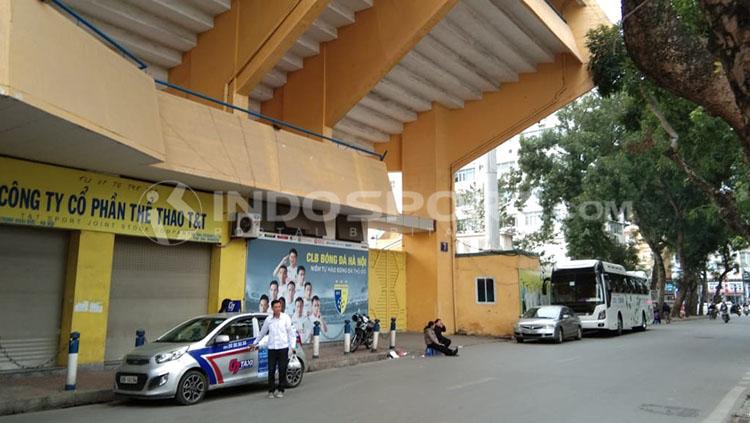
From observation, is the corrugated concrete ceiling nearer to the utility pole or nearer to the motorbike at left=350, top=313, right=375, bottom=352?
the motorbike at left=350, top=313, right=375, bottom=352

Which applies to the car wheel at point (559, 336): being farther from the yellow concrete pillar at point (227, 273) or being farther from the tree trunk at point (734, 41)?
the tree trunk at point (734, 41)

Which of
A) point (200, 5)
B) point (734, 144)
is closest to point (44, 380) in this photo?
point (200, 5)

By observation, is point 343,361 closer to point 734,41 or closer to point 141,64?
point 141,64

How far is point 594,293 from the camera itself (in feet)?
78.1

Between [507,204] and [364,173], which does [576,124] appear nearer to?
[507,204]

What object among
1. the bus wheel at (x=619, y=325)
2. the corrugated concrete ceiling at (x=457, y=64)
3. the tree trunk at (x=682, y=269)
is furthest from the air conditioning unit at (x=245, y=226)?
the tree trunk at (x=682, y=269)

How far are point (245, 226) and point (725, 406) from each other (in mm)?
11623

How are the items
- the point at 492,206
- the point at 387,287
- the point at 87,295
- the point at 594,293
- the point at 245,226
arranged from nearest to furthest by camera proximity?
1. the point at 87,295
2. the point at 245,226
3. the point at 387,287
4. the point at 594,293
5. the point at 492,206

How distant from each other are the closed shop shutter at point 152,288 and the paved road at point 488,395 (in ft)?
14.3

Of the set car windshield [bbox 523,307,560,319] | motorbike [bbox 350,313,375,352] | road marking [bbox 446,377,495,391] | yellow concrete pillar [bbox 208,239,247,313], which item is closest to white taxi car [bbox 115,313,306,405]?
road marking [bbox 446,377,495,391]

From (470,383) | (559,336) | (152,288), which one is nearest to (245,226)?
(152,288)

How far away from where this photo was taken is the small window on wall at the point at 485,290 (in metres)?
23.5

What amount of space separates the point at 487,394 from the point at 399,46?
37.1 ft

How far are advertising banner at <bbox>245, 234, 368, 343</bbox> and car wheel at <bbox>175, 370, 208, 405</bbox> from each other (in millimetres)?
6412
